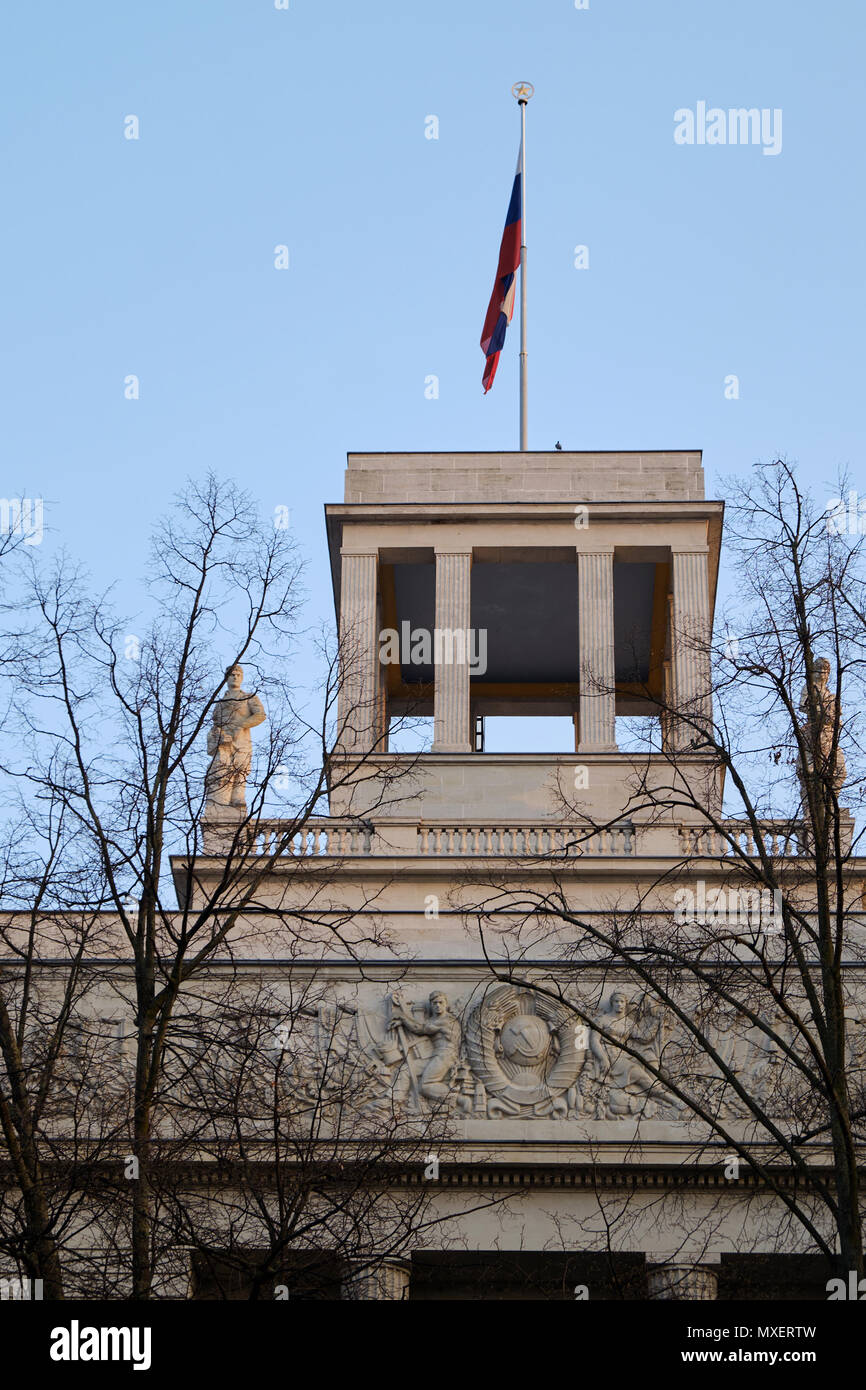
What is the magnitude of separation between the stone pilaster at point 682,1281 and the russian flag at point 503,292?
22.9 m

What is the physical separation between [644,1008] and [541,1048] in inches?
70.3

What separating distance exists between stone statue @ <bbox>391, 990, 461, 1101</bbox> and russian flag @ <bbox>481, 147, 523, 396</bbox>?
1920 centimetres

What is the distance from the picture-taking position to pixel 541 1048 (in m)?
29.4

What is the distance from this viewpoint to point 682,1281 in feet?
86.2

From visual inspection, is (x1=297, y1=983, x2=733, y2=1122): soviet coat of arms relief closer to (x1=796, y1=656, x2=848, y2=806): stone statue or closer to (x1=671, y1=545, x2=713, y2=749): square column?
(x1=796, y1=656, x2=848, y2=806): stone statue

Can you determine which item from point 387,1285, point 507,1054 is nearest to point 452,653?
point 507,1054

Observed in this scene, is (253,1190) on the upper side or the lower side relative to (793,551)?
A: lower

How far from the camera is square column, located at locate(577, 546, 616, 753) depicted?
38562 millimetres

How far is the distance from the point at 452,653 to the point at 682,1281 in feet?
52.4
